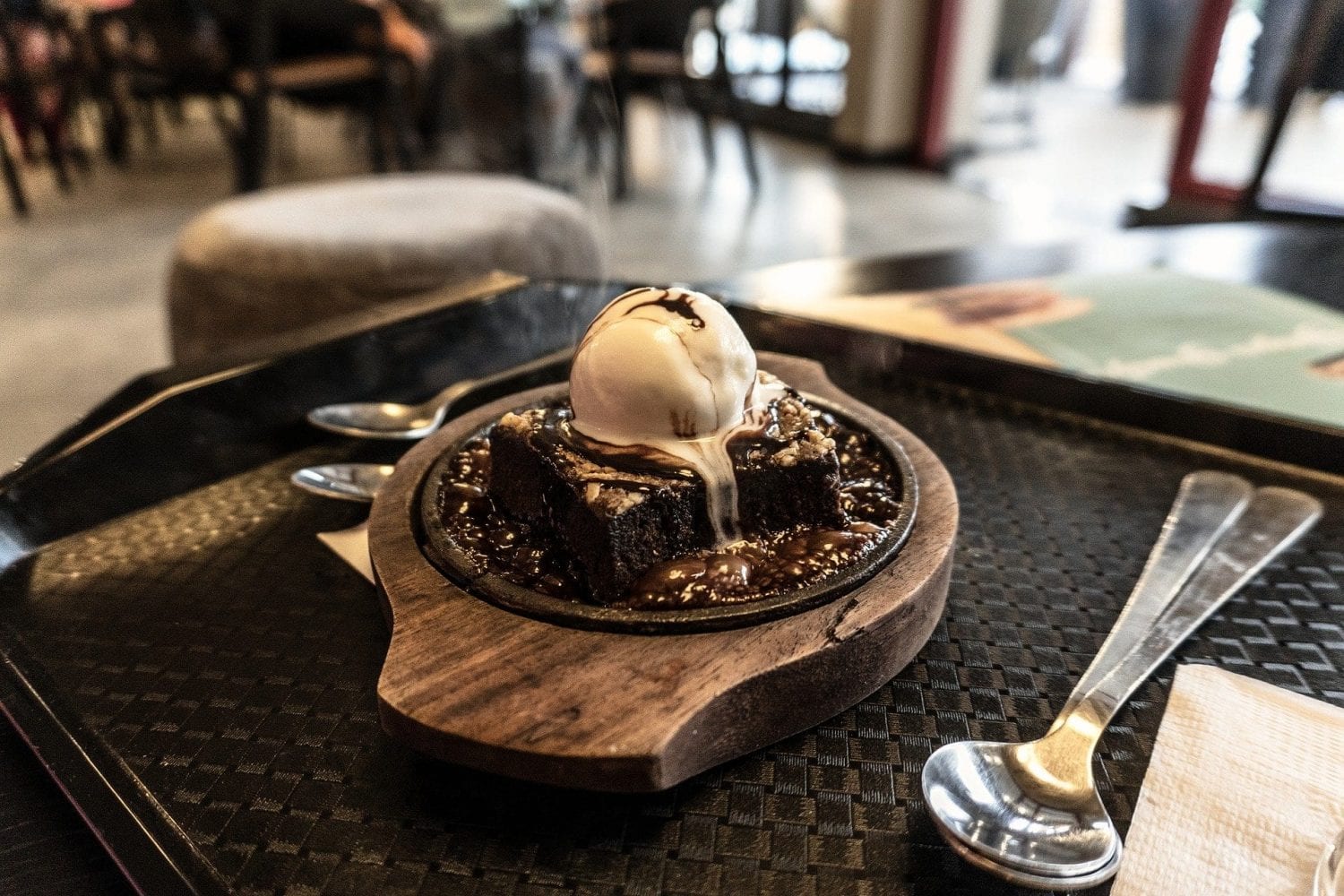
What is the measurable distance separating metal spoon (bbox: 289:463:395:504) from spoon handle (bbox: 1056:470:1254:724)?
2.19ft

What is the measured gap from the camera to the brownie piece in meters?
0.67

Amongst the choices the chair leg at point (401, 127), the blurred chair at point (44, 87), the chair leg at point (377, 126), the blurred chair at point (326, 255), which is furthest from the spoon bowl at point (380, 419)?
the blurred chair at point (44, 87)

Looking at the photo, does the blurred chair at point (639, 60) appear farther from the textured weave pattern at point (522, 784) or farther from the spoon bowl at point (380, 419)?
the textured weave pattern at point (522, 784)

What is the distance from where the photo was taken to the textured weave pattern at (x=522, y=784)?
556mm

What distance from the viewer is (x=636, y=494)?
0.68m

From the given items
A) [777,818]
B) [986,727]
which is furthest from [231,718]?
[986,727]

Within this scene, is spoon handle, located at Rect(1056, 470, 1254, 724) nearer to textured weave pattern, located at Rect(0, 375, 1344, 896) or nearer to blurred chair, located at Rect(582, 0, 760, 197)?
textured weave pattern, located at Rect(0, 375, 1344, 896)

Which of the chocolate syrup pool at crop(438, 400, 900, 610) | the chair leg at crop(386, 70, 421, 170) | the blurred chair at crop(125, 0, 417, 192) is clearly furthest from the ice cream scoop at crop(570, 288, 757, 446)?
the chair leg at crop(386, 70, 421, 170)

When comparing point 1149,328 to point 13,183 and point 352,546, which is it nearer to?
point 352,546

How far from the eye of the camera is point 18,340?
303cm

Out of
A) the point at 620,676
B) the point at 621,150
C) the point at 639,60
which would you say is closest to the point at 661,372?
the point at 620,676

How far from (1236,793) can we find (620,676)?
42 cm

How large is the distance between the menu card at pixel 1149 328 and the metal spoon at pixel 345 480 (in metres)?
0.60

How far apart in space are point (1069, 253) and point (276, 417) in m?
1.51
